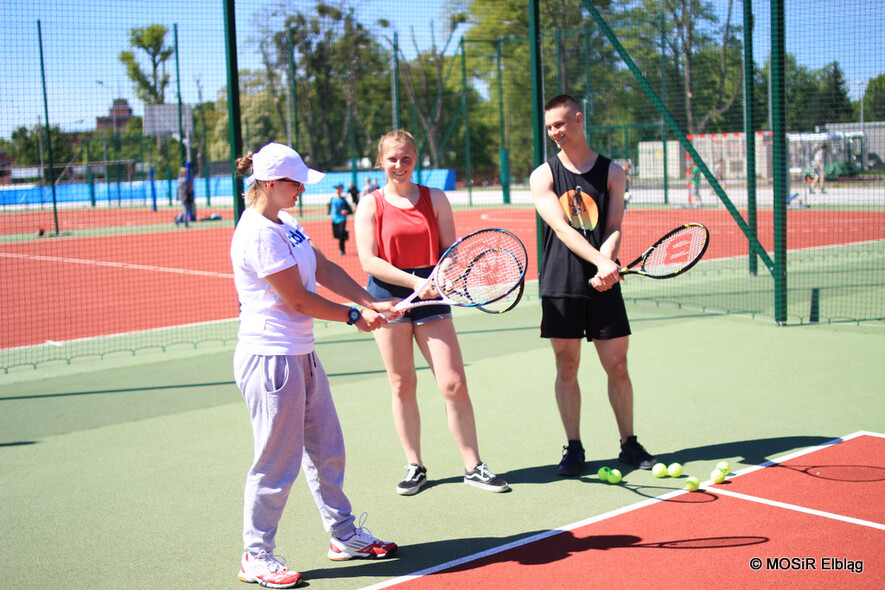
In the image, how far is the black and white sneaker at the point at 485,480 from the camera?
4.90 m

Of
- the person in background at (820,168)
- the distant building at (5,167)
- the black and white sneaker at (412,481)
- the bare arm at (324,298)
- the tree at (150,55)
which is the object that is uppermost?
the tree at (150,55)

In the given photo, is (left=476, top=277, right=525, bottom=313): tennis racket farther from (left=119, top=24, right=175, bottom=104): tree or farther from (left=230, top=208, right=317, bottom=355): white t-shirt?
(left=119, top=24, right=175, bottom=104): tree

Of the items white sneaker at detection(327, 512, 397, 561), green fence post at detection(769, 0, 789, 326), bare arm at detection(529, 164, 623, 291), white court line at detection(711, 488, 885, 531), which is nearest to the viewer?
white sneaker at detection(327, 512, 397, 561)

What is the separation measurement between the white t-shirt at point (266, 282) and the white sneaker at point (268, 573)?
93cm

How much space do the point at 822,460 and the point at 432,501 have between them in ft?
7.62

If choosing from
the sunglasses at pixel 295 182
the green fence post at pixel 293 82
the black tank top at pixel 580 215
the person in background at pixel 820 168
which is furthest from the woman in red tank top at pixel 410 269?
the green fence post at pixel 293 82

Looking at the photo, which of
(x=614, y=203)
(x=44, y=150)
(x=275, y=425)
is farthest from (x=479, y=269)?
(x=44, y=150)

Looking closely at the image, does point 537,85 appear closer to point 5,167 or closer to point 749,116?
point 749,116

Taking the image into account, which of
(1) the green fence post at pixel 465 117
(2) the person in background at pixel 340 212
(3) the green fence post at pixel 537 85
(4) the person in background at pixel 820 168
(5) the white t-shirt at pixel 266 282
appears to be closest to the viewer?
(5) the white t-shirt at pixel 266 282

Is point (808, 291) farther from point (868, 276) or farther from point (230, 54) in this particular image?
point (230, 54)

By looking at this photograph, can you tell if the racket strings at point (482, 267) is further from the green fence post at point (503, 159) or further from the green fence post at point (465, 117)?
the green fence post at point (503, 159)

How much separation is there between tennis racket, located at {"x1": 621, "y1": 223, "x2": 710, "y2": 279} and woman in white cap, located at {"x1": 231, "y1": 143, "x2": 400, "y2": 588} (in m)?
1.88

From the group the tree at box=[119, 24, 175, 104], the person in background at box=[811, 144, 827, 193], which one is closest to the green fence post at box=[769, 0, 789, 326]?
the tree at box=[119, 24, 175, 104]

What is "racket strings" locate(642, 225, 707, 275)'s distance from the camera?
4934mm
